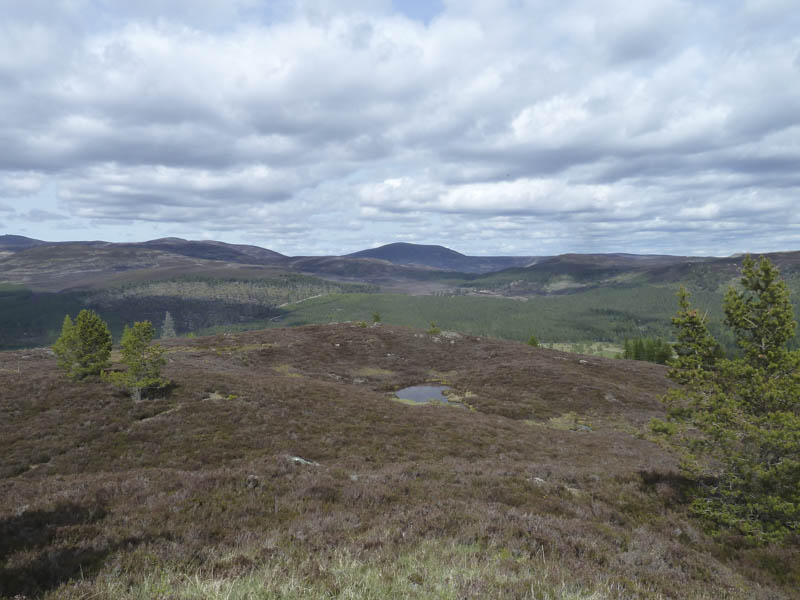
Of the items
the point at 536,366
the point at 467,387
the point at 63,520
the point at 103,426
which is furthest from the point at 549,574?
the point at 536,366

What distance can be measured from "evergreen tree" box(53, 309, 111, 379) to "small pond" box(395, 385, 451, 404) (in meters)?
26.0

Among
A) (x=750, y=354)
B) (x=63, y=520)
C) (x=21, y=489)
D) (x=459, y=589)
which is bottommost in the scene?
(x=21, y=489)

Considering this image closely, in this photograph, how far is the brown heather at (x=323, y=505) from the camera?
6465 mm

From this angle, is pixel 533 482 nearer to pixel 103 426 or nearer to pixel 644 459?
pixel 644 459

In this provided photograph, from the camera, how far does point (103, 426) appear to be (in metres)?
19.8

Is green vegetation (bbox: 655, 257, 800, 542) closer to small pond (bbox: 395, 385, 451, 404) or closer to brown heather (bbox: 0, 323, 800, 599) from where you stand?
brown heather (bbox: 0, 323, 800, 599)

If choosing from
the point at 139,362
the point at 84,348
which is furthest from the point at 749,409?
the point at 84,348

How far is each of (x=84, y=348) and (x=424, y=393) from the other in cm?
3037

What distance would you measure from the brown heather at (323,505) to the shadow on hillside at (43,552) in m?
0.04

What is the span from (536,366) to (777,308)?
40.3 m

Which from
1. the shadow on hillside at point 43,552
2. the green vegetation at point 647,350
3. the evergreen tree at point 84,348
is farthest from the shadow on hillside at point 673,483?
the green vegetation at point 647,350

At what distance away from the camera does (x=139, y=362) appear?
2352 cm

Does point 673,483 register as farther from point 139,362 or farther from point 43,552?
point 139,362

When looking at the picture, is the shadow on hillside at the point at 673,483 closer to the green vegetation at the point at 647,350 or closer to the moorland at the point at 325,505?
the moorland at the point at 325,505
